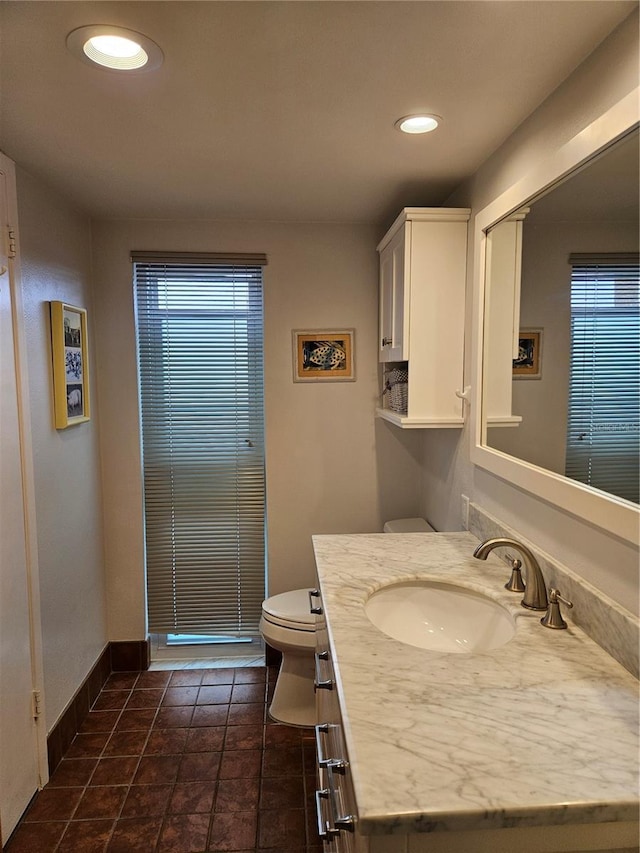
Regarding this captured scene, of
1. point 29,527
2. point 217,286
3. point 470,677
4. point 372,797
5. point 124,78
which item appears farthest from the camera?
point 217,286

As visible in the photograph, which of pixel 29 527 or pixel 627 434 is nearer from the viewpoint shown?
pixel 627 434

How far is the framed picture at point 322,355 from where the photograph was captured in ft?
9.42

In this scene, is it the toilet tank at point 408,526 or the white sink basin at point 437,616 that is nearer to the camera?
the white sink basin at point 437,616

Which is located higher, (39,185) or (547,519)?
(39,185)

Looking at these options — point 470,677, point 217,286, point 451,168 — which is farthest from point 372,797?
point 217,286

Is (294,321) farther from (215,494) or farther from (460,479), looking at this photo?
(460,479)

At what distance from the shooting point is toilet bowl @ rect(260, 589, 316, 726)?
239 cm

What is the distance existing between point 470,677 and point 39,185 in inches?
90.7

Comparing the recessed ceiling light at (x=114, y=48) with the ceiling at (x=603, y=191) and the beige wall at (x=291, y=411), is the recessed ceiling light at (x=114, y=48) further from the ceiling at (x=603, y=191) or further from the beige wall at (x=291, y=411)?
the beige wall at (x=291, y=411)

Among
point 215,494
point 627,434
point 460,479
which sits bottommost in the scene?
point 215,494

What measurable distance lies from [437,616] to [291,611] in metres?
1.04

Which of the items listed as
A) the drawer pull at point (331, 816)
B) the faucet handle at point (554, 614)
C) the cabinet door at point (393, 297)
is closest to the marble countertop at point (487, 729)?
the faucet handle at point (554, 614)

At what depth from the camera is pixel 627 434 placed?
44.2 inches

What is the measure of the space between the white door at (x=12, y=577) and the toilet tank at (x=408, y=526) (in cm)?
167
